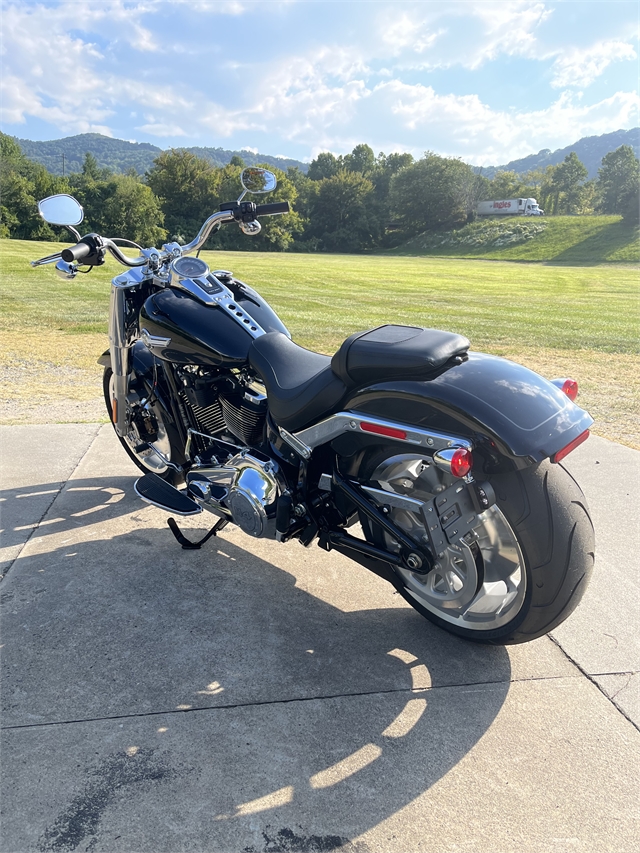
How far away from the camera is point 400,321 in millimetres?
12609

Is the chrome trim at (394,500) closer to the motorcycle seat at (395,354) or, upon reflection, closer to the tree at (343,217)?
the motorcycle seat at (395,354)

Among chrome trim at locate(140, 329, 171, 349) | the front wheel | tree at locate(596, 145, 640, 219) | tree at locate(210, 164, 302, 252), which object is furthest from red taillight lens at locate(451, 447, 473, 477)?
tree at locate(596, 145, 640, 219)

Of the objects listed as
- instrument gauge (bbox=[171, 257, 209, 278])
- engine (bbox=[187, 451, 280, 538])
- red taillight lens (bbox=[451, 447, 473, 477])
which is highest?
instrument gauge (bbox=[171, 257, 209, 278])

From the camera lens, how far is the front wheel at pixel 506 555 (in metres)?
2.14

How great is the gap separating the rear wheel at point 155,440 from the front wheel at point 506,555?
4.86ft

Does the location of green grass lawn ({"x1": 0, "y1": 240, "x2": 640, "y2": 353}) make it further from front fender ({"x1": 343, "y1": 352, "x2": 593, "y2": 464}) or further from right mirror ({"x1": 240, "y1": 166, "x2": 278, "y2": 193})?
front fender ({"x1": 343, "y1": 352, "x2": 593, "y2": 464})

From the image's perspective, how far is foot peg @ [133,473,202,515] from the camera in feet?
10.0

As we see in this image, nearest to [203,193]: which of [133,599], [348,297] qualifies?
[348,297]

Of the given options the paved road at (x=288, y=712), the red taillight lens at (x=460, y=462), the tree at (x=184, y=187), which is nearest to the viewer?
the paved road at (x=288, y=712)

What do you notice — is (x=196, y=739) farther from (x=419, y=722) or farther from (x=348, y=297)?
(x=348, y=297)

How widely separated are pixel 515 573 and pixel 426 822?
959 millimetres

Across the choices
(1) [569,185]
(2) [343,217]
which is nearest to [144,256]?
(2) [343,217]

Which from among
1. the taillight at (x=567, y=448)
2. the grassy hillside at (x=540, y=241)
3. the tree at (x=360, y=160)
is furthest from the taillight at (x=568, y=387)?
the tree at (x=360, y=160)

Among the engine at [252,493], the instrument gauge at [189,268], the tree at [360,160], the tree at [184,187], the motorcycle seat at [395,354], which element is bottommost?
the engine at [252,493]
